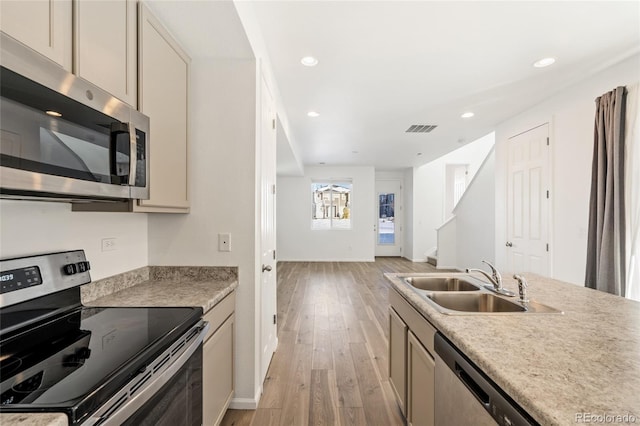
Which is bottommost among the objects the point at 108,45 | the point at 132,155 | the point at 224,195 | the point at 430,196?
the point at 224,195

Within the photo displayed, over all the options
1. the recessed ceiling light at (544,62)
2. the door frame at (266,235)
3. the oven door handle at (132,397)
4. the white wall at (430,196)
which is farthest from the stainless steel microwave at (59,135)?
the white wall at (430,196)

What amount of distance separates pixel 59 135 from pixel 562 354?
5.74ft

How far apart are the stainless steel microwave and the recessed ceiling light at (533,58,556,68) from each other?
3.30m

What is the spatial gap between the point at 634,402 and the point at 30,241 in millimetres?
2065

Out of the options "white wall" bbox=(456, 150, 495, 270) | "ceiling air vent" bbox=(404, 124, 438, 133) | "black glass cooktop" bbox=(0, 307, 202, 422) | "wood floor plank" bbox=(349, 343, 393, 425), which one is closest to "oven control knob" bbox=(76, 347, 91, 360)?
"black glass cooktop" bbox=(0, 307, 202, 422)

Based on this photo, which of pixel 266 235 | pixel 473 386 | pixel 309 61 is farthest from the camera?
pixel 309 61

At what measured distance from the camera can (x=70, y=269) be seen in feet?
4.39

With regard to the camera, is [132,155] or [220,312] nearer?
[132,155]

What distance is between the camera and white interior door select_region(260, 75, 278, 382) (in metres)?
2.27

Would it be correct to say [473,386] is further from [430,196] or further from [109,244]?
[430,196]

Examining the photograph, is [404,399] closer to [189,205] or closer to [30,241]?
[189,205]

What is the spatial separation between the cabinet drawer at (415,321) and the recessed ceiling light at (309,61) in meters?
2.08

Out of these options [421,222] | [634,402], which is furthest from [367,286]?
[634,402]

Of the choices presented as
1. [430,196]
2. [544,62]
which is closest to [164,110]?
[544,62]
